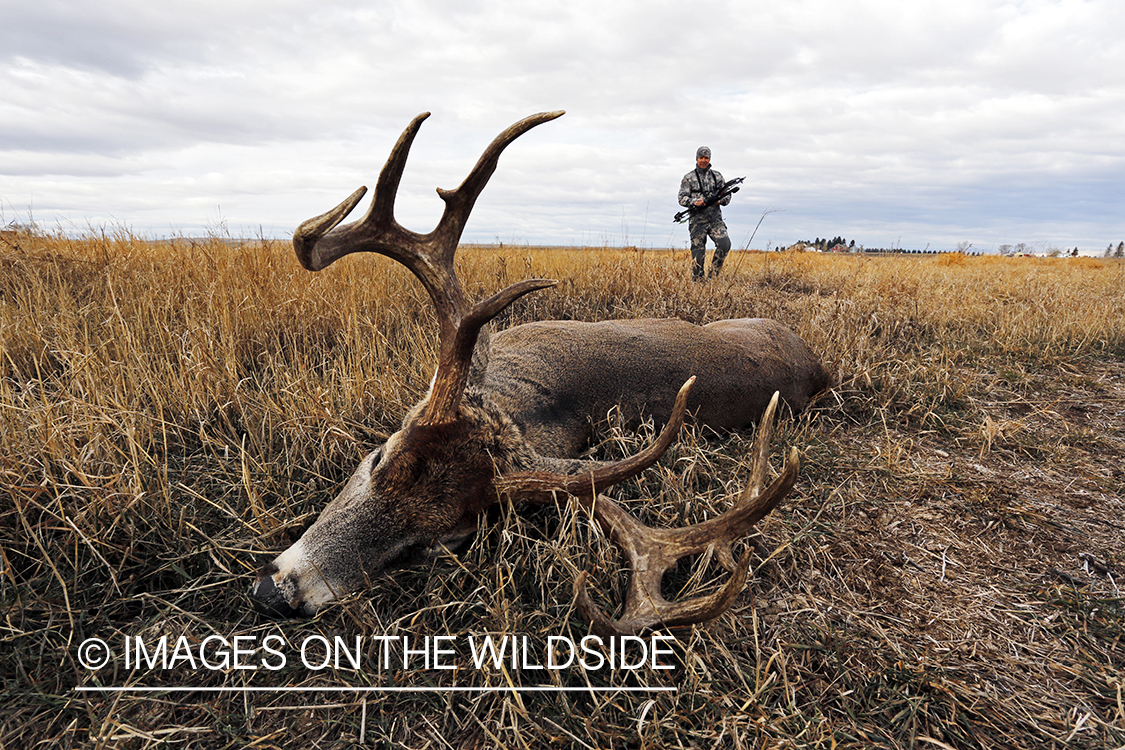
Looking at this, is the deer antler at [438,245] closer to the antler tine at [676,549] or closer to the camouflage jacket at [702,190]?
the antler tine at [676,549]

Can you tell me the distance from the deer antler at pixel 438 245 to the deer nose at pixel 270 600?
78cm

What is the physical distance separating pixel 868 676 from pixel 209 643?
2.25 m

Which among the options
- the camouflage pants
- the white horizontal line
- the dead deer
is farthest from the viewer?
the camouflage pants

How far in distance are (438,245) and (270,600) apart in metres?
1.52

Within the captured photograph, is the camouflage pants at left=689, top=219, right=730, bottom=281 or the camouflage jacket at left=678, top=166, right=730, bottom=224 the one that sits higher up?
the camouflage jacket at left=678, top=166, right=730, bottom=224

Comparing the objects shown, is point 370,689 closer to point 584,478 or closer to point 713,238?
point 584,478

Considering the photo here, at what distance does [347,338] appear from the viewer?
372 cm

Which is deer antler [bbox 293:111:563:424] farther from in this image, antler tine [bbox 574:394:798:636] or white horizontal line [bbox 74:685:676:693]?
white horizontal line [bbox 74:685:676:693]

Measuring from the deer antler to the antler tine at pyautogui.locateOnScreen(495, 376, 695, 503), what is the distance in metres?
0.35

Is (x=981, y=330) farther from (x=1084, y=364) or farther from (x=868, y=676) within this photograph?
(x=868, y=676)

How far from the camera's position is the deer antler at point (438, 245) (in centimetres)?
200

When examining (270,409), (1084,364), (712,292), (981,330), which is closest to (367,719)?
(270,409)

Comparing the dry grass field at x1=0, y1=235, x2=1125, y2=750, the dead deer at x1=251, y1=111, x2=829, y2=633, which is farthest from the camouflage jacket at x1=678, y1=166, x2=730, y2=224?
the dead deer at x1=251, y1=111, x2=829, y2=633

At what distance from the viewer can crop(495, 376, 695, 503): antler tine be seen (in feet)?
6.44
